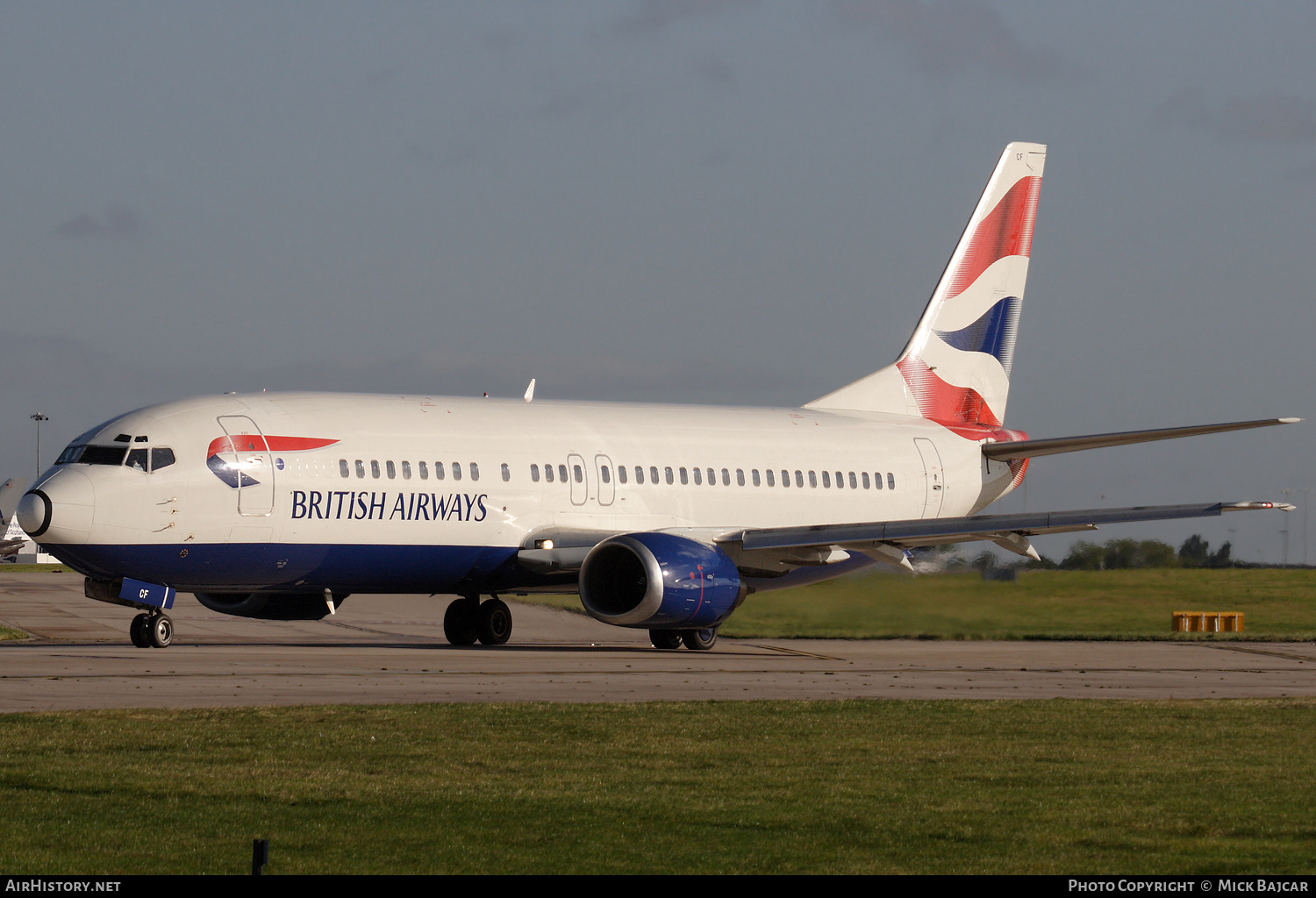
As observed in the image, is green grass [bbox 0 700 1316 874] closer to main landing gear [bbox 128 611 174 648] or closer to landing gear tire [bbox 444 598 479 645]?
main landing gear [bbox 128 611 174 648]

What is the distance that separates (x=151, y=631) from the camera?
24031 mm

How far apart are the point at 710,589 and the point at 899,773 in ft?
44.8

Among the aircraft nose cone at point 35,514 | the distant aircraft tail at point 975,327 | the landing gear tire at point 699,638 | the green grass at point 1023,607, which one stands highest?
the distant aircraft tail at point 975,327

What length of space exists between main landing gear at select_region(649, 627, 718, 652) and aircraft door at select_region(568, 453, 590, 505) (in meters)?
2.57

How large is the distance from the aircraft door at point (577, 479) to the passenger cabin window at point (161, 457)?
6.87m

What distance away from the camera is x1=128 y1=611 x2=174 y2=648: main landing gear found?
24.0m

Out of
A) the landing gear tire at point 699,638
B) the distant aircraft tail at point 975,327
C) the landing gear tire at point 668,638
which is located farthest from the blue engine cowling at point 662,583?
the distant aircraft tail at point 975,327

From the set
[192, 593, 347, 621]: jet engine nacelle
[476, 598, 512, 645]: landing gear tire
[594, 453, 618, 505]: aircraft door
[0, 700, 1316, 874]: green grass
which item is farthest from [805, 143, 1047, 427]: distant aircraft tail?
[0, 700, 1316, 874]: green grass

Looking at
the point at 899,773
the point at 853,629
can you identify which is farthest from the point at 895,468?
the point at 899,773

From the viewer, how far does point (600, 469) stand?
28234 millimetres

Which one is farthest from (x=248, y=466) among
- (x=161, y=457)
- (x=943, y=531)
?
(x=943, y=531)

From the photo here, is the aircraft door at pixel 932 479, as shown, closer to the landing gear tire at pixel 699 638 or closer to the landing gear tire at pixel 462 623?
the landing gear tire at pixel 699 638

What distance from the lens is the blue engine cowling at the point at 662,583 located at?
2494 centimetres
